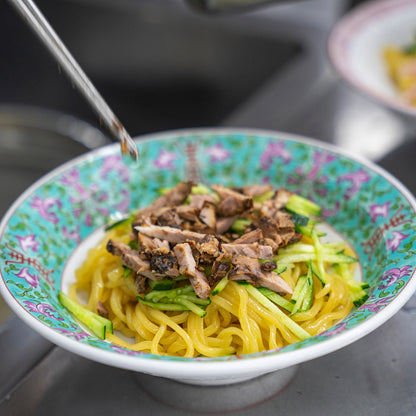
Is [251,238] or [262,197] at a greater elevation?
[262,197]

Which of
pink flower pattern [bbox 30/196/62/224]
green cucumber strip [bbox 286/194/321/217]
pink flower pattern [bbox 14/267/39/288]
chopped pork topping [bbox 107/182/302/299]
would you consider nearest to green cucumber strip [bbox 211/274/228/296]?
chopped pork topping [bbox 107/182/302/299]

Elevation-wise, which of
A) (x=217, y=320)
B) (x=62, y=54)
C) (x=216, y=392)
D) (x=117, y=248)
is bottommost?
(x=216, y=392)

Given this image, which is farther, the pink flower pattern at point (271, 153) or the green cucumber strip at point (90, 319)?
the pink flower pattern at point (271, 153)

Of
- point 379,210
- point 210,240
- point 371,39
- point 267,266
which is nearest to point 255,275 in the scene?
point 267,266

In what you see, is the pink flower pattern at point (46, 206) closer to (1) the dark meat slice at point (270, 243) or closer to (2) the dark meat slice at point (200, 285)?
(2) the dark meat slice at point (200, 285)

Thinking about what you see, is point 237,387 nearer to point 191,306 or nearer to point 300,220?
point 191,306

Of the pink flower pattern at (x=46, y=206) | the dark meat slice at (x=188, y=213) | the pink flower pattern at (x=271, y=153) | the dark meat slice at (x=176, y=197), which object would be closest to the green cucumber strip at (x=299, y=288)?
the dark meat slice at (x=188, y=213)
